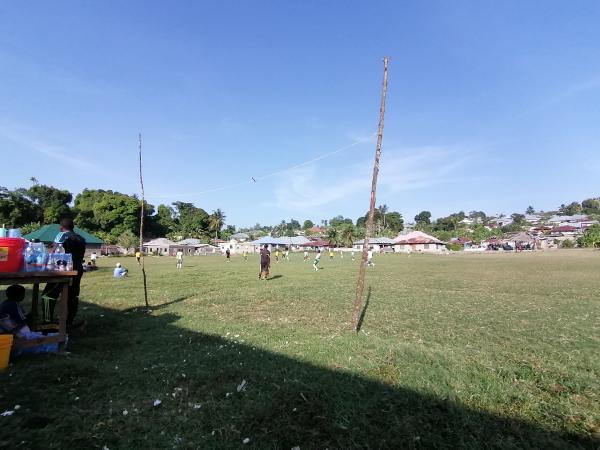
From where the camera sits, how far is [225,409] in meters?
4.61

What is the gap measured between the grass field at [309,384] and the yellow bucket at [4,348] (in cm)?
17

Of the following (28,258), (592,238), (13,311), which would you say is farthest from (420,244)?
(13,311)

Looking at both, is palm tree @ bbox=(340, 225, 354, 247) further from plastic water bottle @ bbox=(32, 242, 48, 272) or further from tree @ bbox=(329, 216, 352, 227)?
plastic water bottle @ bbox=(32, 242, 48, 272)

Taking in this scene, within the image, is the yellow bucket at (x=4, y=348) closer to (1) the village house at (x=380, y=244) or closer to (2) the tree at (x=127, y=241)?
(2) the tree at (x=127, y=241)

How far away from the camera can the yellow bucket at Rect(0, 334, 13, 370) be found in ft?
18.2

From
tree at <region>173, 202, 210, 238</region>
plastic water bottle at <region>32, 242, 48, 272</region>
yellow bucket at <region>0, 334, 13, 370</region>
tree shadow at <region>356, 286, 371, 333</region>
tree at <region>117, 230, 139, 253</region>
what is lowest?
tree shadow at <region>356, 286, 371, 333</region>

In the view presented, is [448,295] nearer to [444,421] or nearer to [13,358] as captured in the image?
[444,421]

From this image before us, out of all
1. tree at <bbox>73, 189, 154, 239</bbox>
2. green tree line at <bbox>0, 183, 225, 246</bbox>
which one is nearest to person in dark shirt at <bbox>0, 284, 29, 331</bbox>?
green tree line at <bbox>0, 183, 225, 246</bbox>

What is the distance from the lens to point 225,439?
396 cm

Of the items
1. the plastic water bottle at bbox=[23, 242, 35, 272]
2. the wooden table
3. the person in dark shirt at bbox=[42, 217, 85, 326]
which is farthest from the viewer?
the person in dark shirt at bbox=[42, 217, 85, 326]

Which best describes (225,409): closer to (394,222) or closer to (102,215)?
(102,215)

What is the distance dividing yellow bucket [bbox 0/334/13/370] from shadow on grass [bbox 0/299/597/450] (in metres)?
0.16

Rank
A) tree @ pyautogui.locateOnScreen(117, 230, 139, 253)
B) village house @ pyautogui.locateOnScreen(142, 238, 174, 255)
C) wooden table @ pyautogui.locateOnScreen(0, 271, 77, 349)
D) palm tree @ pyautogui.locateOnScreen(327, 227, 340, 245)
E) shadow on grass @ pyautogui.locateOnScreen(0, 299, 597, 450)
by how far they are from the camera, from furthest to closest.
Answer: palm tree @ pyautogui.locateOnScreen(327, 227, 340, 245) < village house @ pyautogui.locateOnScreen(142, 238, 174, 255) < tree @ pyautogui.locateOnScreen(117, 230, 139, 253) < wooden table @ pyautogui.locateOnScreen(0, 271, 77, 349) < shadow on grass @ pyautogui.locateOnScreen(0, 299, 597, 450)

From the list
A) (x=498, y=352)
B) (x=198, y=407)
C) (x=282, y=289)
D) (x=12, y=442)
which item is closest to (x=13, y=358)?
(x=12, y=442)
